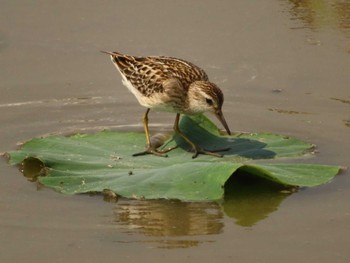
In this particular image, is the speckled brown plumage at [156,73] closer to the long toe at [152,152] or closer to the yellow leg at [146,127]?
the yellow leg at [146,127]

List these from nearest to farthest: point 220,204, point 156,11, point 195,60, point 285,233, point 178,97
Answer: point 285,233 → point 220,204 → point 178,97 → point 195,60 → point 156,11

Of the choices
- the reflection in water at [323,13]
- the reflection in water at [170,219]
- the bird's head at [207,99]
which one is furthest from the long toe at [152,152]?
the reflection in water at [323,13]

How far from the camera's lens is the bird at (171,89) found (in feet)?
28.2

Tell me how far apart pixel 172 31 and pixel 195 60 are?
779 millimetres

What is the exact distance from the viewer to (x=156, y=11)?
1191 cm

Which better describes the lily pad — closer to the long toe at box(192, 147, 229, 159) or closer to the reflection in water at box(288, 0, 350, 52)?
the long toe at box(192, 147, 229, 159)

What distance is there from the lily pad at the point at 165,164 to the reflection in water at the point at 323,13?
3109 mm

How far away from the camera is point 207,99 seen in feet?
28.2

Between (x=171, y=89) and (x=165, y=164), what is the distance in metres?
1.00

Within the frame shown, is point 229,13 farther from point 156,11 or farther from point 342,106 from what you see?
point 342,106

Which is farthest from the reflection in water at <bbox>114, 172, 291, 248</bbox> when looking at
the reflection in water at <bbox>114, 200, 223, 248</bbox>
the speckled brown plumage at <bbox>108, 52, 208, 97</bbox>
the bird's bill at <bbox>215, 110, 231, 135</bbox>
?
the speckled brown plumage at <bbox>108, 52, 208, 97</bbox>

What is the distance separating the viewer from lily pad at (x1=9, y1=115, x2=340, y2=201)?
7.40 metres

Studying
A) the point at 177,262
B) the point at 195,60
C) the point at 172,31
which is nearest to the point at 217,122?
the point at 195,60

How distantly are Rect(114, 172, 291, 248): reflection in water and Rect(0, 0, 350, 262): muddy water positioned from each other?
0.05ft
